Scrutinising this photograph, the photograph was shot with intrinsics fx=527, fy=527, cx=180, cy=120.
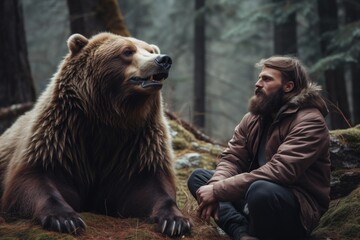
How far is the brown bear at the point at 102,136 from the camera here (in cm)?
512

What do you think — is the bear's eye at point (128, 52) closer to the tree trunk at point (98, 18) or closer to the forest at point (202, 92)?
Answer: the forest at point (202, 92)

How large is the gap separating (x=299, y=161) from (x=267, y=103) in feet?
2.22

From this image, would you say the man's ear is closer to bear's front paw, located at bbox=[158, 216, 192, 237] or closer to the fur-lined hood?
the fur-lined hood

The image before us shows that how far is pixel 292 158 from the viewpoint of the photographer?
162 inches

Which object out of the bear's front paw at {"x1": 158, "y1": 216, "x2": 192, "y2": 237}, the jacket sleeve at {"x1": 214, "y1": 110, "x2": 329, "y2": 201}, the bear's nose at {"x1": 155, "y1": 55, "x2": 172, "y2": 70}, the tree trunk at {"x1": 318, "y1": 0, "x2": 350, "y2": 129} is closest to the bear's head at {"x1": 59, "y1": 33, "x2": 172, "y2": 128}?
the bear's nose at {"x1": 155, "y1": 55, "x2": 172, "y2": 70}

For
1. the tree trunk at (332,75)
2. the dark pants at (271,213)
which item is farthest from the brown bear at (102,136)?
the tree trunk at (332,75)

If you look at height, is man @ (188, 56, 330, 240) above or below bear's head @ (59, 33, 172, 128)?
below

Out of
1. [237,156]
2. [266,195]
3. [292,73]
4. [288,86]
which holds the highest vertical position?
[292,73]

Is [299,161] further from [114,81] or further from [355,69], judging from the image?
[355,69]

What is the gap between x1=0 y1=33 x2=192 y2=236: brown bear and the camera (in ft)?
16.8

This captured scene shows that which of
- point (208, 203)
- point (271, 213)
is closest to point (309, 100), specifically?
point (271, 213)

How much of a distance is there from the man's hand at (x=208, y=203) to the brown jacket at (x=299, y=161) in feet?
0.19

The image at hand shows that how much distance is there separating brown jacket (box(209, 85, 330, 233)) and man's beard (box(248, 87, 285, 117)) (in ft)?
0.35

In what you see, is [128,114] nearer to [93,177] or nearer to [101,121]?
[101,121]
